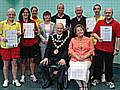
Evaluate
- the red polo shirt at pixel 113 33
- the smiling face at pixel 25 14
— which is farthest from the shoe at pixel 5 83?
the red polo shirt at pixel 113 33

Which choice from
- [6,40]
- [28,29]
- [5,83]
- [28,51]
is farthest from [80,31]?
[5,83]

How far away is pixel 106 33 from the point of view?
186 inches

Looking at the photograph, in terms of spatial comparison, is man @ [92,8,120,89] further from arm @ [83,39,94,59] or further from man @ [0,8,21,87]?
man @ [0,8,21,87]

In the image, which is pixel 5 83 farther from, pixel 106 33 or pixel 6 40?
pixel 106 33

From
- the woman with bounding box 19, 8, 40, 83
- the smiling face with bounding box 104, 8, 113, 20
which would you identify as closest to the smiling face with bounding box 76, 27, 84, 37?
the smiling face with bounding box 104, 8, 113, 20

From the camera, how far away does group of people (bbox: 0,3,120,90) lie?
14.6ft

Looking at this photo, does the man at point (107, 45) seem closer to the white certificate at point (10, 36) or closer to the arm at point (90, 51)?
the arm at point (90, 51)

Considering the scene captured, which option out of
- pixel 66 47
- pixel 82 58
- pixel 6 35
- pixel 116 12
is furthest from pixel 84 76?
pixel 116 12

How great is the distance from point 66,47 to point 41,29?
2.17 feet

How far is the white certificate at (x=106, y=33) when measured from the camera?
4.71 meters

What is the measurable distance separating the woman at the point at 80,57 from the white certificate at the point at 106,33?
0.38m

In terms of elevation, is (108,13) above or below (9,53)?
above

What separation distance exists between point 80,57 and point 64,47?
15.8 inches

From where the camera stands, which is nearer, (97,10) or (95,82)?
(97,10)
